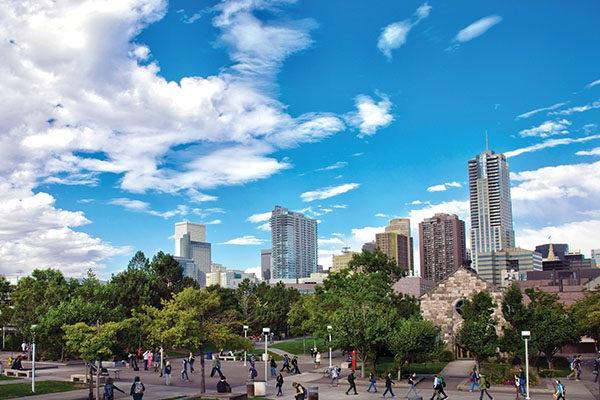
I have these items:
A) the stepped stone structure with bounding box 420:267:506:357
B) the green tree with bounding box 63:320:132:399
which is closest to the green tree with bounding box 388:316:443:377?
the stepped stone structure with bounding box 420:267:506:357

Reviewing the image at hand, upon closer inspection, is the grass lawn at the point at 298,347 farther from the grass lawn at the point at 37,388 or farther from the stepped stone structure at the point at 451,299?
the grass lawn at the point at 37,388

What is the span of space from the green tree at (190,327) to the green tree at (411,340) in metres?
11.4

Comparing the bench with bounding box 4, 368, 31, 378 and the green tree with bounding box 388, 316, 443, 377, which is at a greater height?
the green tree with bounding box 388, 316, 443, 377

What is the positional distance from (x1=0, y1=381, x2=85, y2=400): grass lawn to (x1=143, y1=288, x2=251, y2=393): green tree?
20.7 ft

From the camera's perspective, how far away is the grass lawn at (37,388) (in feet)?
119

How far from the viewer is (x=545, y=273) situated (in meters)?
135

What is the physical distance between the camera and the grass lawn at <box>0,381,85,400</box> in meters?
36.4

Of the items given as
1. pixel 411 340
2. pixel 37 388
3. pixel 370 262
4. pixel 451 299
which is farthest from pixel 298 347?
pixel 37 388

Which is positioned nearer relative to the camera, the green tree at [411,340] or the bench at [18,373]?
the green tree at [411,340]

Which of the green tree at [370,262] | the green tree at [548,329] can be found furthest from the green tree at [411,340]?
the green tree at [370,262]

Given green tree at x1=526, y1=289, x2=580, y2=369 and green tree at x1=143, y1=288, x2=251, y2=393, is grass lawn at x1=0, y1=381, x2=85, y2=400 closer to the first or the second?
green tree at x1=143, y1=288, x2=251, y2=393

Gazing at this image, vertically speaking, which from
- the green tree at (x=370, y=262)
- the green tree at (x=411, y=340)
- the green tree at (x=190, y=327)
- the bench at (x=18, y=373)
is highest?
the green tree at (x=370, y=262)

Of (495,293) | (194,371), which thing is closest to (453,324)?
(495,293)

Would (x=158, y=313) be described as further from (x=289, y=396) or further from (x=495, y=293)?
(x=495, y=293)
